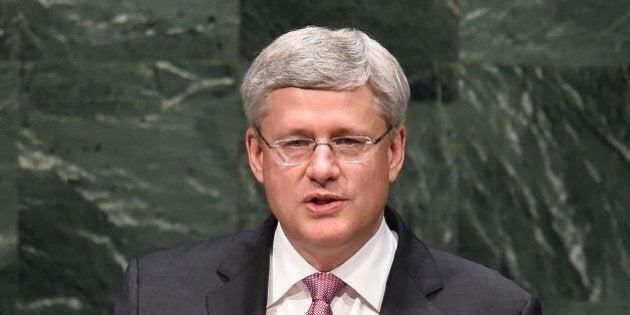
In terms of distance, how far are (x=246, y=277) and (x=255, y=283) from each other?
0.03 metres

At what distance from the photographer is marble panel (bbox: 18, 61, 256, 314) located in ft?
14.0

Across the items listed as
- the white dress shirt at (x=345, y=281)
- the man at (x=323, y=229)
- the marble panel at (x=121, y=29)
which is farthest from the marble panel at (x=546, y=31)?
the white dress shirt at (x=345, y=281)

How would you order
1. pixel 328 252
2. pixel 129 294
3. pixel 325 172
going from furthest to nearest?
pixel 129 294, pixel 328 252, pixel 325 172

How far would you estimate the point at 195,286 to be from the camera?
3168 mm

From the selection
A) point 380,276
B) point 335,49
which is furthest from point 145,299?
point 335,49

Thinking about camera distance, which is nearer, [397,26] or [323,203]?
[323,203]

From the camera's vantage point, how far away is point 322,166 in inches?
114

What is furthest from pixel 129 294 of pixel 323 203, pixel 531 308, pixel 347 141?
pixel 531 308

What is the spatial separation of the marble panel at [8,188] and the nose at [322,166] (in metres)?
1.72

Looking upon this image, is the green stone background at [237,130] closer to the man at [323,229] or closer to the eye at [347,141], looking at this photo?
the man at [323,229]

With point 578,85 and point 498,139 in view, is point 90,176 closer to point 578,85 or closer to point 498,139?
point 498,139

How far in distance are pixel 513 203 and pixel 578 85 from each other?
1.59 feet

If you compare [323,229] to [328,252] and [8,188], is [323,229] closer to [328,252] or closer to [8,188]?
[328,252]

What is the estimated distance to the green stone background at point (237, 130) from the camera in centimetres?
428
